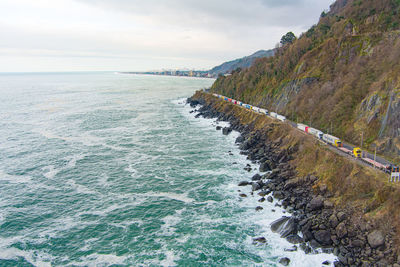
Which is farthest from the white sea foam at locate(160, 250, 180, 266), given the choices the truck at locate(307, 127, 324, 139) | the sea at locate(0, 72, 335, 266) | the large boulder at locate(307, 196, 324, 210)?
the truck at locate(307, 127, 324, 139)

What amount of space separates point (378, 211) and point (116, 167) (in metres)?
51.7

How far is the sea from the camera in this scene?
32.7 meters

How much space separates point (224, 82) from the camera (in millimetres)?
174500

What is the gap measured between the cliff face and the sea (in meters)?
26.0

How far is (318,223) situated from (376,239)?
23.0ft

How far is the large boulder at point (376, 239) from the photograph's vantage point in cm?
3005

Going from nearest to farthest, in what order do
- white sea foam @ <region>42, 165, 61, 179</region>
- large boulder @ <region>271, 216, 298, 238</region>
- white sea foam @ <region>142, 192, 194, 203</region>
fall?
large boulder @ <region>271, 216, 298, 238</region>, white sea foam @ <region>142, 192, 194, 203</region>, white sea foam @ <region>42, 165, 61, 179</region>

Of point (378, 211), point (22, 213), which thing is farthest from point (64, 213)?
point (378, 211)

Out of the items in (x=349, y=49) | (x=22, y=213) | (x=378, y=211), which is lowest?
(x=22, y=213)

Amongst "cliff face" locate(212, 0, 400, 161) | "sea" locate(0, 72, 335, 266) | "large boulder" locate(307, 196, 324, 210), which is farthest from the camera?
"cliff face" locate(212, 0, 400, 161)

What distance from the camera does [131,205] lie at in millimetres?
44344

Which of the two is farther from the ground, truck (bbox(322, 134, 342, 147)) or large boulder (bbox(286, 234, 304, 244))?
truck (bbox(322, 134, 342, 147))

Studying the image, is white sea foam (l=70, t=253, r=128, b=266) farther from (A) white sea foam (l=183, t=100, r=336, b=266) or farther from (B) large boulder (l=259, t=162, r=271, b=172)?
(B) large boulder (l=259, t=162, r=271, b=172)

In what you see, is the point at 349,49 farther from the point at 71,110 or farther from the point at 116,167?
the point at 71,110
